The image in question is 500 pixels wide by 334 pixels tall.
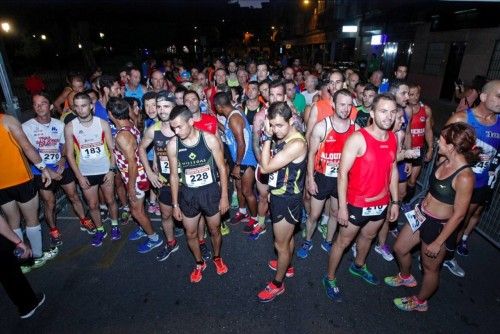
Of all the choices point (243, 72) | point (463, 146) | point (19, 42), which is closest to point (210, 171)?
point (463, 146)

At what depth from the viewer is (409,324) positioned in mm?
3400

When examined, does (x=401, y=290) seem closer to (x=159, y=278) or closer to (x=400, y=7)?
(x=159, y=278)

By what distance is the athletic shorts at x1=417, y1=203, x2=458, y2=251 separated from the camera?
10.1ft

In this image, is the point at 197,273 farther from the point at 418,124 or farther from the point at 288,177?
the point at 418,124

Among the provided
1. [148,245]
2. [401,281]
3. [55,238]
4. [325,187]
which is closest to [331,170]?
[325,187]

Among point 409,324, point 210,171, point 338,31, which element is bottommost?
point 409,324

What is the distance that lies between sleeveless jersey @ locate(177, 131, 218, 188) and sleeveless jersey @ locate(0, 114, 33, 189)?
209 centimetres

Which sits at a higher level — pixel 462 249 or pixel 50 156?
pixel 50 156

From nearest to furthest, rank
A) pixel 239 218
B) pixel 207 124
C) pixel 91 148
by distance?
pixel 91 148, pixel 207 124, pixel 239 218

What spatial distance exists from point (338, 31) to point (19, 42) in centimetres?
3133

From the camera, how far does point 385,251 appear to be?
451 centimetres

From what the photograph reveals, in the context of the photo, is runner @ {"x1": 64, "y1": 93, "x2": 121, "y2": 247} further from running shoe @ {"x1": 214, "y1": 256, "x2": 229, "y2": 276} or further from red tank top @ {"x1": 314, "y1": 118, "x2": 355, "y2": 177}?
red tank top @ {"x1": 314, "y1": 118, "x2": 355, "y2": 177}

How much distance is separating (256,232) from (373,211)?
84.7 inches

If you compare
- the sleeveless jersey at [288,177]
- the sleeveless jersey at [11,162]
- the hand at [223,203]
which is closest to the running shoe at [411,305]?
the sleeveless jersey at [288,177]
